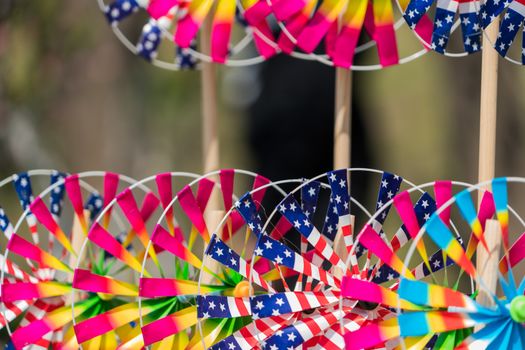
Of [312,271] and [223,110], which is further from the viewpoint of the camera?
[223,110]

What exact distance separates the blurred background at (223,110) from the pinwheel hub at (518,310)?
138 cm

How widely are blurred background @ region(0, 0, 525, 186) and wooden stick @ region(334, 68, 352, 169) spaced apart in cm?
114

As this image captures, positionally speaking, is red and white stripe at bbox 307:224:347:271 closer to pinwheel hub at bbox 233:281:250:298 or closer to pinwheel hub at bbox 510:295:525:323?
pinwheel hub at bbox 233:281:250:298

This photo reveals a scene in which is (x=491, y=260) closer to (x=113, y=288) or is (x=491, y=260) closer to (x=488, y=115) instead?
(x=488, y=115)

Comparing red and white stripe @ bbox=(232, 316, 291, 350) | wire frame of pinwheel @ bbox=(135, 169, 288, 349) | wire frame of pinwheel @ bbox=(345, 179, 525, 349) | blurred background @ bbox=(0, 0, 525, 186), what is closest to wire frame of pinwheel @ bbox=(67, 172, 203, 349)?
wire frame of pinwheel @ bbox=(135, 169, 288, 349)

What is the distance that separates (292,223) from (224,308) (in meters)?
0.11

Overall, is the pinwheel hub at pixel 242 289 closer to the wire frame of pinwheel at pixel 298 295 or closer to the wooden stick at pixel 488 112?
the wire frame of pinwheel at pixel 298 295

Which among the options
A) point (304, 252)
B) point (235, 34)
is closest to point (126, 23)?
point (235, 34)

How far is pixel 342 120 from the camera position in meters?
0.97

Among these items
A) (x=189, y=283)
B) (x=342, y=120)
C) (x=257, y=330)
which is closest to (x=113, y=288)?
(x=189, y=283)

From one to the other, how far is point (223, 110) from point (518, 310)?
307cm

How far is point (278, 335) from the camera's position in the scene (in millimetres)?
A: 816

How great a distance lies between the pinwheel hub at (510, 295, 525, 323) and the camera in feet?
2.34

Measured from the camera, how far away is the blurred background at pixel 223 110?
2.44 metres
